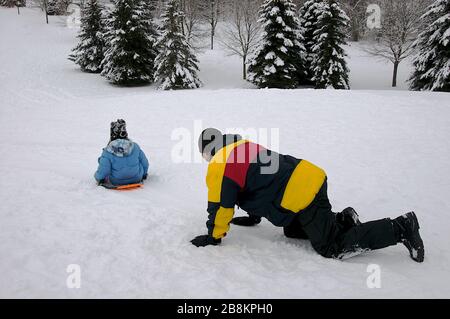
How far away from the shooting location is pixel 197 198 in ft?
18.6

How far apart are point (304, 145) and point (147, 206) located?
A: 453cm

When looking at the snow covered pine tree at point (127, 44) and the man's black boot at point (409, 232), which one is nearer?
the man's black boot at point (409, 232)

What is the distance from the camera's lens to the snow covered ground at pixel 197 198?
316cm

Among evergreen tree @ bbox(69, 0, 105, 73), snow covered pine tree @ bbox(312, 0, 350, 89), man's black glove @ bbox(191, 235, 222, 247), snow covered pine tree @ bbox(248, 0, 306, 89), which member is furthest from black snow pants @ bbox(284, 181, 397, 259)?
evergreen tree @ bbox(69, 0, 105, 73)

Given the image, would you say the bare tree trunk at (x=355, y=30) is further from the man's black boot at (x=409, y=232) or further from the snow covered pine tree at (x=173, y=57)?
the man's black boot at (x=409, y=232)

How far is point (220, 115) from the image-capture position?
10.7 metres

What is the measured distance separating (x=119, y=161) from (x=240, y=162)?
2676mm

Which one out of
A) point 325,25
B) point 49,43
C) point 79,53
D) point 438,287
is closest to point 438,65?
point 325,25

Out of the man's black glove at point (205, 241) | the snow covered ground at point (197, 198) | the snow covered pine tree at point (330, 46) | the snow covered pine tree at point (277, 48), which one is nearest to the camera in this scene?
the snow covered ground at point (197, 198)

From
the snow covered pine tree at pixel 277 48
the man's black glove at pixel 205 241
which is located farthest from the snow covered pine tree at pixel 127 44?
the man's black glove at pixel 205 241

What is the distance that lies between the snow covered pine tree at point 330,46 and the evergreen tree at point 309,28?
1.43 meters

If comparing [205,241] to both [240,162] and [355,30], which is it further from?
[355,30]
